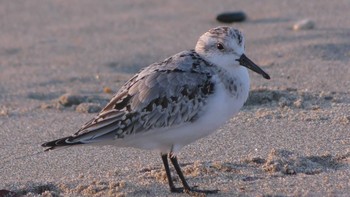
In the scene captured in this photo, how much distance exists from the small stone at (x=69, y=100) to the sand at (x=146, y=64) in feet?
0.07

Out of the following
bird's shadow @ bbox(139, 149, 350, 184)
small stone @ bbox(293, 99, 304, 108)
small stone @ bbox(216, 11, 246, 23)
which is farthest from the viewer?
small stone @ bbox(216, 11, 246, 23)

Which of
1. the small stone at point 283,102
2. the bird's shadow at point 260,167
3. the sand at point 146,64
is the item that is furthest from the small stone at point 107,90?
the bird's shadow at point 260,167

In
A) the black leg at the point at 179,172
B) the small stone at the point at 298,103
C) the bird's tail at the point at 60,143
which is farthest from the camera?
the small stone at the point at 298,103

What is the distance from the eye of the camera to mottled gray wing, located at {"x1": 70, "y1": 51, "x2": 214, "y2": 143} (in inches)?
179

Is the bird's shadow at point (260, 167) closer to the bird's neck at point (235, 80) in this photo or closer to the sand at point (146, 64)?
the sand at point (146, 64)

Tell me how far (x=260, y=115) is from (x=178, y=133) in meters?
1.42

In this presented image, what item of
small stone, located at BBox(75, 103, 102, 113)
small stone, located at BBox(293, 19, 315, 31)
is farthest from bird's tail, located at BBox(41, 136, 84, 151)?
small stone, located at BBox(293, 19, 315, 31)

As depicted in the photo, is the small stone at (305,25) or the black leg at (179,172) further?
the small stone at (305,25)

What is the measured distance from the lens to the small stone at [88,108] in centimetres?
631

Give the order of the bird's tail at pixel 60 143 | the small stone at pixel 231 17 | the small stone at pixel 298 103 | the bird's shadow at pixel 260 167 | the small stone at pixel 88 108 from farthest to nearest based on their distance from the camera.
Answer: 1. the small stone at pixel 231 17
2. the small stone at pixel 88 108
3. the small stone at pixel 298 103
4. the bird's shadow at pixel 260 167
5. the bird's tail at pixel 60 143

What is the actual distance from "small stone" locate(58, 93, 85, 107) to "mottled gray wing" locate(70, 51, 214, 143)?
1.97 meters

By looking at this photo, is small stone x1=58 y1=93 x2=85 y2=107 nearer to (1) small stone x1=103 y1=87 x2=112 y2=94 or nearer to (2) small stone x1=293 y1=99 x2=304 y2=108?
(1) small stone x1=103 y1=87 x2=112 y2=94

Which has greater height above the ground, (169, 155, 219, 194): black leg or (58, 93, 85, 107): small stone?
(169, 155, 219, 194): black leg

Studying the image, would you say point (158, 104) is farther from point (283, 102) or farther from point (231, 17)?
point (231, 17)
